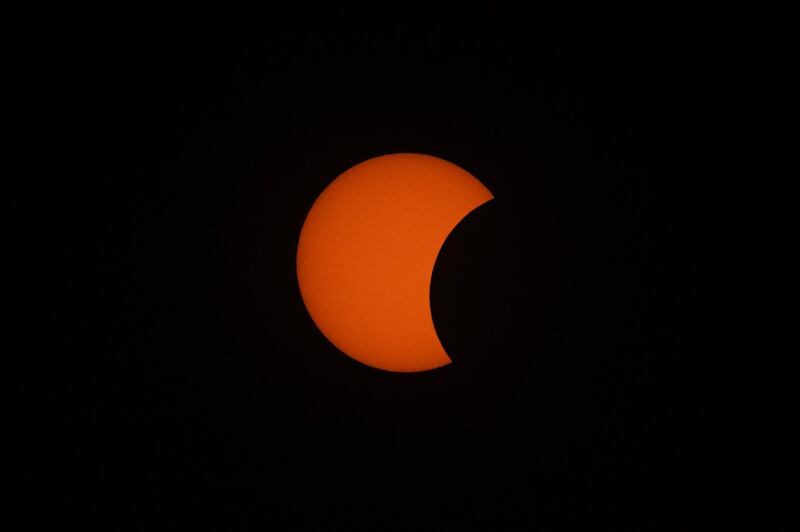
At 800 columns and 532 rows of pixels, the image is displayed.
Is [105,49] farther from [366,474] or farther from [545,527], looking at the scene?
[545,527]

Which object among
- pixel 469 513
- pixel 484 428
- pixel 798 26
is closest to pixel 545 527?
pixel 469 513

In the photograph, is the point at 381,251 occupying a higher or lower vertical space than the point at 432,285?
higher

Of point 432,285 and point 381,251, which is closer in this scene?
point 432,285
